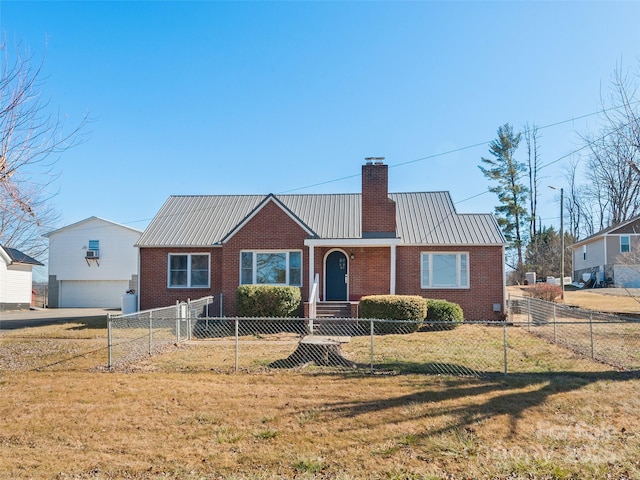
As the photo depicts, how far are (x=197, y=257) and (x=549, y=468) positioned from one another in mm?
17266

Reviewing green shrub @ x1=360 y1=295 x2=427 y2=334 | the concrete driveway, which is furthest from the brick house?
the concrete driveway

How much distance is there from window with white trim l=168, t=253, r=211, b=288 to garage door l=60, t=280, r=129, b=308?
1354 centimetres

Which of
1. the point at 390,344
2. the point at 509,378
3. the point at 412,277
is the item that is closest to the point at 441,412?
the point at 509,378

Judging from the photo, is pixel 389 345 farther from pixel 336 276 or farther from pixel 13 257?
pixel 13 257

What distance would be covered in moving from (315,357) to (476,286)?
35.4 ft

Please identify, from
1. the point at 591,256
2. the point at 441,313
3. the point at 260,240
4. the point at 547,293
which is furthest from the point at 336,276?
the point at 591,256

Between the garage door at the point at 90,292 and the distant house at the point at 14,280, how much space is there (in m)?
2.14

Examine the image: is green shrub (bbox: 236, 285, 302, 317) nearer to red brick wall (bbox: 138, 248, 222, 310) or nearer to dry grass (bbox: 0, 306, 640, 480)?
red brick wall (bbox: 138, 248, 222, 310)

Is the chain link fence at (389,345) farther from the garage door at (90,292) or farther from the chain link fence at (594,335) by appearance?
the garage door at (90,292)

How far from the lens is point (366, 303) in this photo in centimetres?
1641

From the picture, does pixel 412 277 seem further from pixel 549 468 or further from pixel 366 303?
pixel 549 468

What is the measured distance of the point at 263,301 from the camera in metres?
17.2

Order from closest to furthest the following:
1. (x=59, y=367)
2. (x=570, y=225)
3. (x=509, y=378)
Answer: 1. (x=509, y=378)
2. (x=59, y=367)
3. (x=570, y=225)

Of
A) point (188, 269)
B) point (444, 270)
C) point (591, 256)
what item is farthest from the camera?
point (591, 256)
